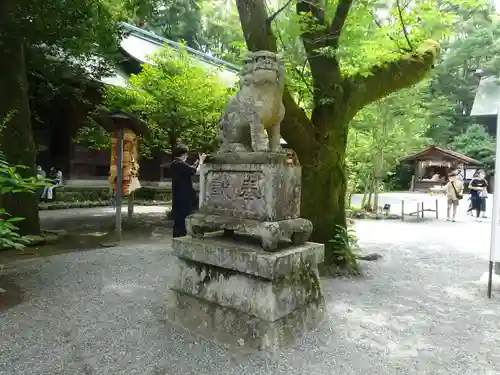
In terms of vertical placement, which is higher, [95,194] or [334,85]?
[334,85]

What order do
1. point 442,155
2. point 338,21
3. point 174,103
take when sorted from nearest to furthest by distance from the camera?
point 338,21 < point 174,103 < point 442,155

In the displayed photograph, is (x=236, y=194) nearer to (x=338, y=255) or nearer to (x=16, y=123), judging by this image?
(x=338, y=255)

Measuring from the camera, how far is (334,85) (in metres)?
5.12

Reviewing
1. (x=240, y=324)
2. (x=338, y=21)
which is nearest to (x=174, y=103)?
(x=338, y=21)

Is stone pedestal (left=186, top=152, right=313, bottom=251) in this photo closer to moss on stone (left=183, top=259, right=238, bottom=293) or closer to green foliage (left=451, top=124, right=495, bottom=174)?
moss on stone (left=183, top=259, right=238, bottom=293)

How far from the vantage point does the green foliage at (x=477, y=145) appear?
27.2 m

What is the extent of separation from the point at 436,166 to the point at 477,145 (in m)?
3.82

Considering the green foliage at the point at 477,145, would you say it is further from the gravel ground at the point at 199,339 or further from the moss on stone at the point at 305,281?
the moss on stone at the point at 305,281

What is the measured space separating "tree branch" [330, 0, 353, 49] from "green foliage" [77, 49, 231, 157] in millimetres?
4244

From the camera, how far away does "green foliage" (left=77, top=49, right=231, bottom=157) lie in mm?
8953

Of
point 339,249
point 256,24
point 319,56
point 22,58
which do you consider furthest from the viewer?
point 22,58

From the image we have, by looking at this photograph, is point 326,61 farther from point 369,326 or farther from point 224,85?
point 224,85

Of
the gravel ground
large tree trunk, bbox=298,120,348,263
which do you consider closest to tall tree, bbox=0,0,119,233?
the gravel ground

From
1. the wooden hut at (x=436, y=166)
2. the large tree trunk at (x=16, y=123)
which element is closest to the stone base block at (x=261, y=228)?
the large tree trunk at (x=16, y=123)
